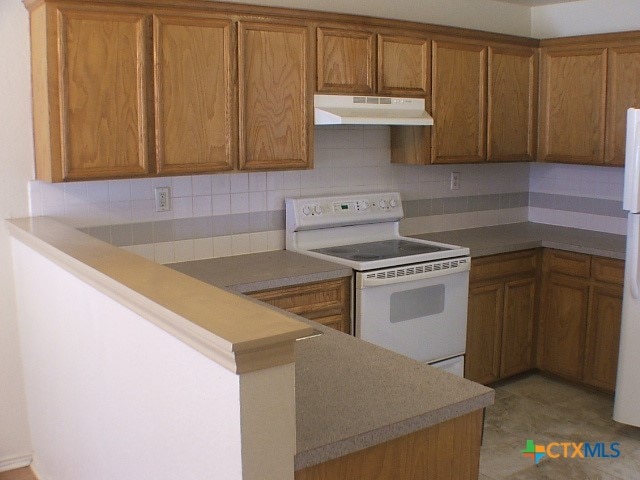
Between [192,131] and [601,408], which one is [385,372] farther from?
[601,408]

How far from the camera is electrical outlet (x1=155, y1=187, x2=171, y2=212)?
352cm

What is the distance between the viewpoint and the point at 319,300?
348 cm

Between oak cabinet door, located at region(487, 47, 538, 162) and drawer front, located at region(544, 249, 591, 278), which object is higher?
oak cabinet door, located at region(487, 47, 538, 162)

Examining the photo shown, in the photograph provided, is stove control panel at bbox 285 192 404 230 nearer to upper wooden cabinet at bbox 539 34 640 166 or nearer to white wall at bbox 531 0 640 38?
upper wooden cabinet at bbox 539 34 640 166

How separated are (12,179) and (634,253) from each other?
2.91 metres

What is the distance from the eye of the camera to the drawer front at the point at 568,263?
4.22m

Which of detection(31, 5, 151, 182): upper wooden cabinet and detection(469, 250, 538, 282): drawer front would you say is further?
detection(469, 250, 538, 282): drawer front

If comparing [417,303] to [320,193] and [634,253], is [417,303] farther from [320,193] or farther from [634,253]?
[634,253]

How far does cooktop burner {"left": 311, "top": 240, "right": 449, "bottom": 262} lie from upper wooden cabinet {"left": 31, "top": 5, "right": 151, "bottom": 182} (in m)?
1.19

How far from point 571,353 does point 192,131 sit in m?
2.65

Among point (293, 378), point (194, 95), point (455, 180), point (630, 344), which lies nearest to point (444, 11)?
point (455, 180)

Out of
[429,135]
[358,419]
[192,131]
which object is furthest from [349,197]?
[358,419]

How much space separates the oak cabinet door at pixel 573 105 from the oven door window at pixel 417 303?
1360 millimetres

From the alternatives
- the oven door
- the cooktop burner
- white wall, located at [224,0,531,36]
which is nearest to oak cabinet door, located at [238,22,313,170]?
white wall, located at [224,0,531,36]
